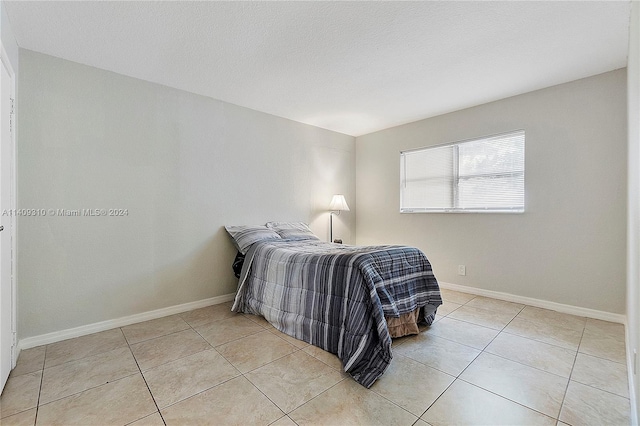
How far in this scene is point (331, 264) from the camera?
2.26 m

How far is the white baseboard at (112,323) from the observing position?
228cm

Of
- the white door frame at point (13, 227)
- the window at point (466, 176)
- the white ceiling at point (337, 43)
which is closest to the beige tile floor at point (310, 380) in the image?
A: the white door frame at point (13, 227)

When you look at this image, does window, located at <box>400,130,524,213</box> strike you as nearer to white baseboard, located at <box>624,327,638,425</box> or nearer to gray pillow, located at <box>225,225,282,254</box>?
white baseboard, located at <box>624,327,638,425</box>

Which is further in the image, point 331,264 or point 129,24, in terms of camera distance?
point 331,264

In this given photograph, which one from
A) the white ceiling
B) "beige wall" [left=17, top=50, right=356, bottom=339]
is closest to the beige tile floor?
"beige wall" [left=17, top=50, right=356, bottom=339]

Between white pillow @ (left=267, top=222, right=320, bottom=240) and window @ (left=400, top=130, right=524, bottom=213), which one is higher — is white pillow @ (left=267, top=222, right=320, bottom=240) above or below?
below

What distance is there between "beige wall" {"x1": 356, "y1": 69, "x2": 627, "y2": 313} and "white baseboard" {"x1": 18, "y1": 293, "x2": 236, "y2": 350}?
3.00 meters

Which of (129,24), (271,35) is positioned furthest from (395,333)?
(129,24)

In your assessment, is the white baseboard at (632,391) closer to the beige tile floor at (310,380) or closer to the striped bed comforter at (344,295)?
the beige tile floor at (310,380)

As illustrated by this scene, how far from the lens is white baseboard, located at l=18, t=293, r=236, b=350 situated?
7.49ft

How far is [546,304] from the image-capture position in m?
3.05

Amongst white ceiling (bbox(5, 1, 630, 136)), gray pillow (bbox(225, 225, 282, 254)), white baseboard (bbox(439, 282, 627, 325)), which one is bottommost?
white baseboard (bbox(439, 282, 627, 325))

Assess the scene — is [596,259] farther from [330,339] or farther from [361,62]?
[361,62]

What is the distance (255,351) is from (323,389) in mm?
700
